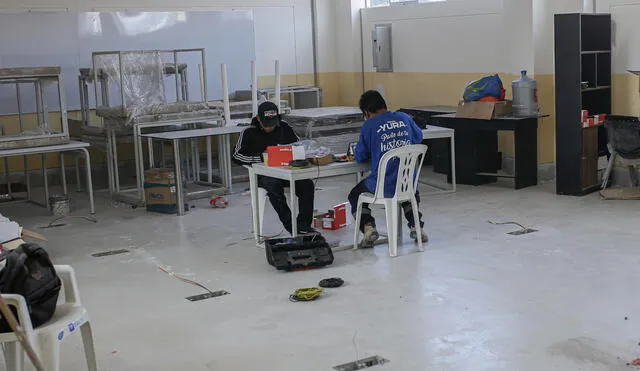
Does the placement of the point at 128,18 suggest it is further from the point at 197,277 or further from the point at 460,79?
the point at 197,277

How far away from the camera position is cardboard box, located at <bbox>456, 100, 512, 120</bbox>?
8.20 metres

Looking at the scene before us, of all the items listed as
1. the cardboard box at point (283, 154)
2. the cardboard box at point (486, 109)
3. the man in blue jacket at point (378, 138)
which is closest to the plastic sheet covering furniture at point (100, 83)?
the cardboard box at point (486, 109)

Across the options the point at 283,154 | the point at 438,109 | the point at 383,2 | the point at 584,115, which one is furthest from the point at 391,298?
the point at 383,2

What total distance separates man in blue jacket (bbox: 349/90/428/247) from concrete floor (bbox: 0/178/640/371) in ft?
1.50

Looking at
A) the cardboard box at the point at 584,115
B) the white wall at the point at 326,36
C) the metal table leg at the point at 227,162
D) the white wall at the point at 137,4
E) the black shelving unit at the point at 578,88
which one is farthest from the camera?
the white wall at the point at 326,36

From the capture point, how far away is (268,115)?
6398 mm

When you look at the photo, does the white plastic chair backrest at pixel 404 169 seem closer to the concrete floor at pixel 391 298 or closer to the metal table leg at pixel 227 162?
the concrete floor at pixel 391 298

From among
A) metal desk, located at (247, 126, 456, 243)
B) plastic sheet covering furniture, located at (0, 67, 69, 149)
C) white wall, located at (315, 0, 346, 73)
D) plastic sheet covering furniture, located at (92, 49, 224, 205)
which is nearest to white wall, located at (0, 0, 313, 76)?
white wall, located at (315, 0, 346, 73)

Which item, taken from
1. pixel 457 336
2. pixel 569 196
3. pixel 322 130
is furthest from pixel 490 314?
pixel 322 130

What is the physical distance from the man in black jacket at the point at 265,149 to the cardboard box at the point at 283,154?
39cm

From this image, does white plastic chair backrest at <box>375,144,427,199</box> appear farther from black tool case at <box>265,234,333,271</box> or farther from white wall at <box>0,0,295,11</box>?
white wall at <box>0,0,295,11</box>

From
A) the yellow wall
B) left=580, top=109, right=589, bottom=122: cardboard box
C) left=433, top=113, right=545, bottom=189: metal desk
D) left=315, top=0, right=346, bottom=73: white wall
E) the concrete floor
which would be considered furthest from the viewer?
left=315, top=0, right=346, bottom=73: white wall

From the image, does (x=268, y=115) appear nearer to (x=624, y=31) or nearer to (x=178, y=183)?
(x=178, y=183)

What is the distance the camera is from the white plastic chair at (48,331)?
10.4ft
